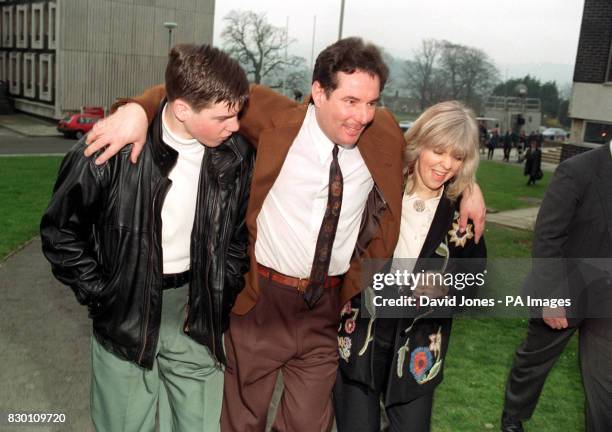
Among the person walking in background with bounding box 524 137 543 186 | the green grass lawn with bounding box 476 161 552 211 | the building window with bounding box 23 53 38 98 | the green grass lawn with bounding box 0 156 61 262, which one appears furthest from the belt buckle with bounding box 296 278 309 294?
the building window with bounding box 23 53 38 98

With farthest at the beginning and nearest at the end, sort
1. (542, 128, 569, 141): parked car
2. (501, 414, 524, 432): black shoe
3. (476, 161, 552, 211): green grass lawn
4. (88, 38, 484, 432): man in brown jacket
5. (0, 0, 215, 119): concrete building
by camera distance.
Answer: (542, 128, 569, 141): parked car < (0, 0, 215, 119): concrete building < (476, 161, 552, 211): green grass lawn < (501, 414, 524, 432): black shoe < (88, 38, 484, 432): man in brown jacket

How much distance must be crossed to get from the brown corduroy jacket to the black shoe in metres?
1.73

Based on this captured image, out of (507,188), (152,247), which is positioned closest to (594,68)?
(507,188)

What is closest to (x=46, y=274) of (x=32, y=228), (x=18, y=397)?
(x=32, y=228)

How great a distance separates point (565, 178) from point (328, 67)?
152cm

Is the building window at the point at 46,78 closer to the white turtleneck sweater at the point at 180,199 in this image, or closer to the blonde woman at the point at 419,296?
the white turtleneck sweater at the point at 180,199

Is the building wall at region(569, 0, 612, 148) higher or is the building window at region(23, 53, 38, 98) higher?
the building wall at region(569, 0, 612, 148)

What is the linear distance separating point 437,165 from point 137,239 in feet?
4.74

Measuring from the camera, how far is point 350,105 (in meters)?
3.11

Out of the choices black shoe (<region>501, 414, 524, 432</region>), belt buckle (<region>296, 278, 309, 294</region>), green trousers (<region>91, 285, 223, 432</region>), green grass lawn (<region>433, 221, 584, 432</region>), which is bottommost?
green grass lawn (<region>433, 221, 584, 432</region>)

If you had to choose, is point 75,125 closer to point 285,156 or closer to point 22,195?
point 22,195

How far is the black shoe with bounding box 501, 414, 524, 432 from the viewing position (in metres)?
4.40

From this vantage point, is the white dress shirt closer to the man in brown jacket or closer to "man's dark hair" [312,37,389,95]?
the man in brown jacket

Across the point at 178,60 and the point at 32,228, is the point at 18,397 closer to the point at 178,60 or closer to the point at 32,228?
the point at 178,60
